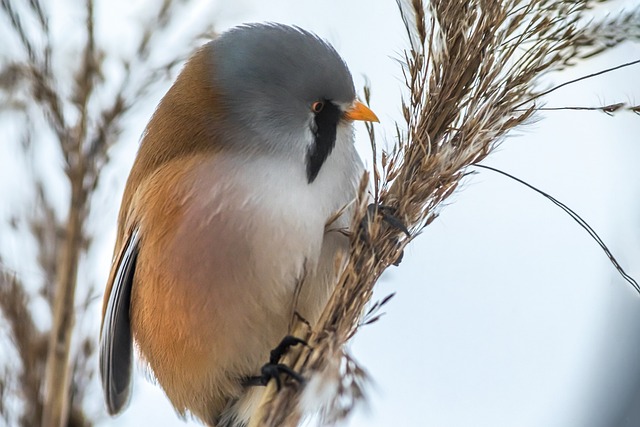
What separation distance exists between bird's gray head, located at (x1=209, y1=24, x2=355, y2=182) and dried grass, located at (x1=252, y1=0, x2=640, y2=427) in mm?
271

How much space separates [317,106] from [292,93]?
50mm

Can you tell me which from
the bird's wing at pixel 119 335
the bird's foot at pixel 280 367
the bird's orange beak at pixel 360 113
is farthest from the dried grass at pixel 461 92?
the bird's wing at pixel 119 335

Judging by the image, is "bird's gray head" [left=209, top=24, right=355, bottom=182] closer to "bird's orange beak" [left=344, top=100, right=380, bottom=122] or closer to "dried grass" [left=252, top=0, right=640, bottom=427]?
"bird's orange beak" [left=344, top=100, right=380, bottom=122]

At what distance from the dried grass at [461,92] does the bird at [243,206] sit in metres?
0.23

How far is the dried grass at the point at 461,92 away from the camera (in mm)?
1117

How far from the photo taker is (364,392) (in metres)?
0.98

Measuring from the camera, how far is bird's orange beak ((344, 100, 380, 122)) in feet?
4.59

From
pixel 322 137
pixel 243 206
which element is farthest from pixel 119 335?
pixel 322 137

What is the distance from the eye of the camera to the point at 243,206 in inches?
55.3

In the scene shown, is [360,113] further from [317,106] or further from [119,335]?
[119,335]

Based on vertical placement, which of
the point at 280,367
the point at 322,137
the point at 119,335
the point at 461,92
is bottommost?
the point at 119,335

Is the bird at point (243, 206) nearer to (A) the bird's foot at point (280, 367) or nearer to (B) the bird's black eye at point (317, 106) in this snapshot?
(B) the bird's black eye at point (317, 106)

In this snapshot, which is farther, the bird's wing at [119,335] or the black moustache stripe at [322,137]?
the bird's wing at [119,335]

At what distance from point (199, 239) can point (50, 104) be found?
386 millimetres
